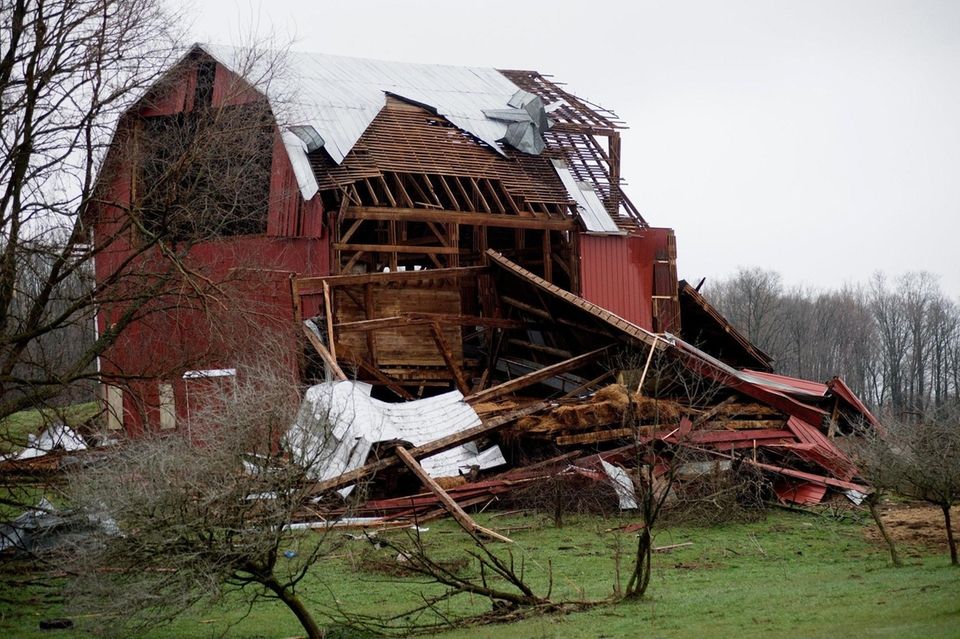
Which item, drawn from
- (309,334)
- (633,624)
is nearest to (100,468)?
(633,624)

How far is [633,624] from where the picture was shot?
12500 millimetres

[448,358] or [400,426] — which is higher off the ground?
[448,358]

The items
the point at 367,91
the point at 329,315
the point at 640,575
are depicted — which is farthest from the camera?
the point at 367,91

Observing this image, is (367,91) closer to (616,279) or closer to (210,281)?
(616,279)

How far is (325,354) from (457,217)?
6.13m

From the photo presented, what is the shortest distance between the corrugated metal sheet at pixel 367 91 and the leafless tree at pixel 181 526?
16.5 m

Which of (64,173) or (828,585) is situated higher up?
(64,173)

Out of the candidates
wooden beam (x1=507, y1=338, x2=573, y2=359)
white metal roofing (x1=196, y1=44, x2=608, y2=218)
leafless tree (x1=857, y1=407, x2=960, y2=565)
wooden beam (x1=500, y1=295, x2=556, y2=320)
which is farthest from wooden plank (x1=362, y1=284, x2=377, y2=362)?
leafless tree (x1=857, y1=407, x2=960, y2=565)

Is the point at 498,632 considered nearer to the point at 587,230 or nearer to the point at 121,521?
the point at 121,521

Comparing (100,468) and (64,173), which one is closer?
(100,468)

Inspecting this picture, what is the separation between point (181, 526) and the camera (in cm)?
1159

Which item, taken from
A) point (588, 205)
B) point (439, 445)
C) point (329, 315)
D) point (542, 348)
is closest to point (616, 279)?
point (588, 205)

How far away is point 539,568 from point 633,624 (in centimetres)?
477

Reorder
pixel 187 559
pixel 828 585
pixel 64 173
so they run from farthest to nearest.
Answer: pixel 64 173 → pixel 828 585 → pixel 187 559
